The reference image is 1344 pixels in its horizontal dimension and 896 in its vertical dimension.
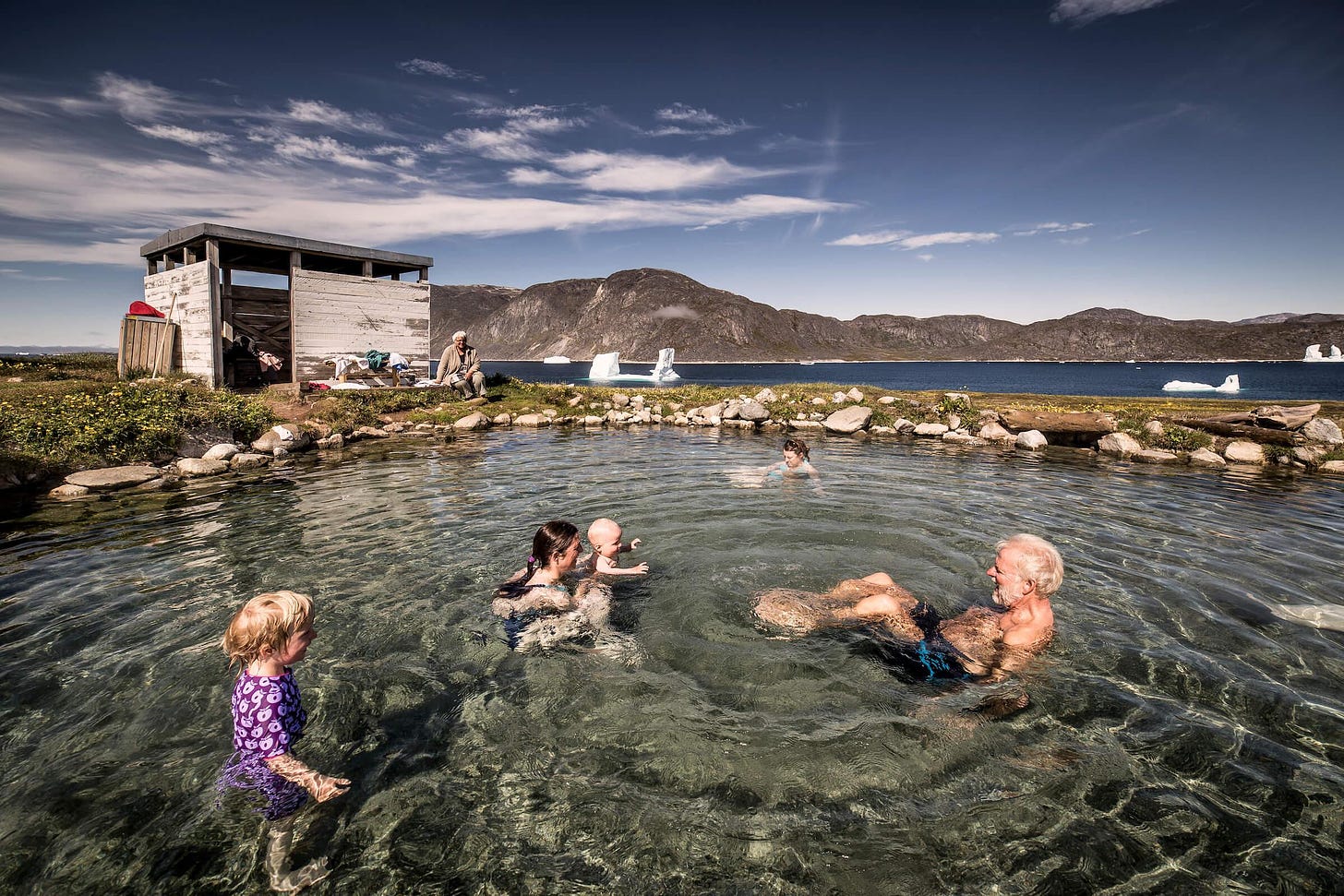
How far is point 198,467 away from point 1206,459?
98.0 ft

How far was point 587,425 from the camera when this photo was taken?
25.5 meters

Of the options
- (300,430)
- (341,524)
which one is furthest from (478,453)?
(341,524)

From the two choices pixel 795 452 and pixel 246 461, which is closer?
pixel 795 452

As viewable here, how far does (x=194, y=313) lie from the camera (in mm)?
22297

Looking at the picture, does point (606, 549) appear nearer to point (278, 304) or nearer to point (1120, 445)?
point (1120, 445)

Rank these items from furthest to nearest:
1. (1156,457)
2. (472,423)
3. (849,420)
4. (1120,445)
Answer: (849,420) → (472,423) → (1120,445) → (1156,457)

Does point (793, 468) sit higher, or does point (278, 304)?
point (278, 304)

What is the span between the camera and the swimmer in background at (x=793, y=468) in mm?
13820

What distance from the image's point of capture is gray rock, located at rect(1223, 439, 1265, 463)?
58.6 ft

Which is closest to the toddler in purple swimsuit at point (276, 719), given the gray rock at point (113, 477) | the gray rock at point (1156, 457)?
the gray rock at point (113, 477)

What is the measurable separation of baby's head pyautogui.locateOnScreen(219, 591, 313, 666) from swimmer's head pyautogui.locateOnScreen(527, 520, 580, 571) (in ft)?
10.4

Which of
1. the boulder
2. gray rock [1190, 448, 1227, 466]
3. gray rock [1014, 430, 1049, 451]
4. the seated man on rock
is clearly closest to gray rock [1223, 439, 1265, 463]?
gray rock [1190, 448, 1227, 466]

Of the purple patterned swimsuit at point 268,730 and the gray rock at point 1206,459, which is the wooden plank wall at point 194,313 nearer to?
the purple patterned swimsuit at point 268,730

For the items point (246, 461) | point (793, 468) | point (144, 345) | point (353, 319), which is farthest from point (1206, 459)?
point (144, 345)
